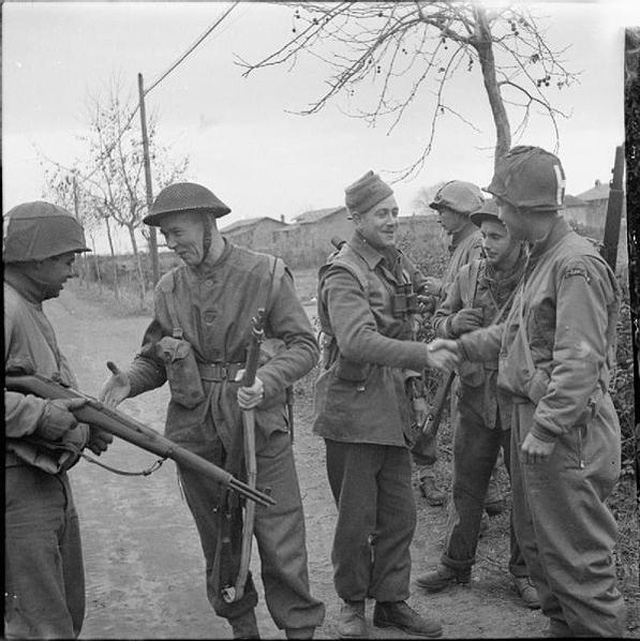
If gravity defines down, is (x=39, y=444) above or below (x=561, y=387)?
below

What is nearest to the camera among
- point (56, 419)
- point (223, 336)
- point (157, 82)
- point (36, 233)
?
point (56, 419)

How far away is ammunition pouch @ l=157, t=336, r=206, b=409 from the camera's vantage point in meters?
3.49

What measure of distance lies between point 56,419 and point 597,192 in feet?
7.79

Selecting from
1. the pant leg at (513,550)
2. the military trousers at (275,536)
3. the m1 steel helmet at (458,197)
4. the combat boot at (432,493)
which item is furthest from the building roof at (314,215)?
the combat boot at (432,493)

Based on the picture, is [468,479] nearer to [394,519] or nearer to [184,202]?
[394,519]

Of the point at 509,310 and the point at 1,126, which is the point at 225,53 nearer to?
the point at 1,126

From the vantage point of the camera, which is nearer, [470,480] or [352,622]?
[352,622]

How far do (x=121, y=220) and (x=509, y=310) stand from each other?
4.97 ft

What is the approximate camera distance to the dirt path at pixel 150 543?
338cm

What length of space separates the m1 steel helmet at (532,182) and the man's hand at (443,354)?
0.59m

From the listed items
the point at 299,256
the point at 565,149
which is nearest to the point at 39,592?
the point at 299,256

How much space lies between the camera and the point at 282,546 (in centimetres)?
359

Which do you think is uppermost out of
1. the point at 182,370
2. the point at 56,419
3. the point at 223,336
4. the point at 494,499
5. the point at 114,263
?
the point at 114,263

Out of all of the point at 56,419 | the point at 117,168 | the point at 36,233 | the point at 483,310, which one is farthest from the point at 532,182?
the point at 56,419
